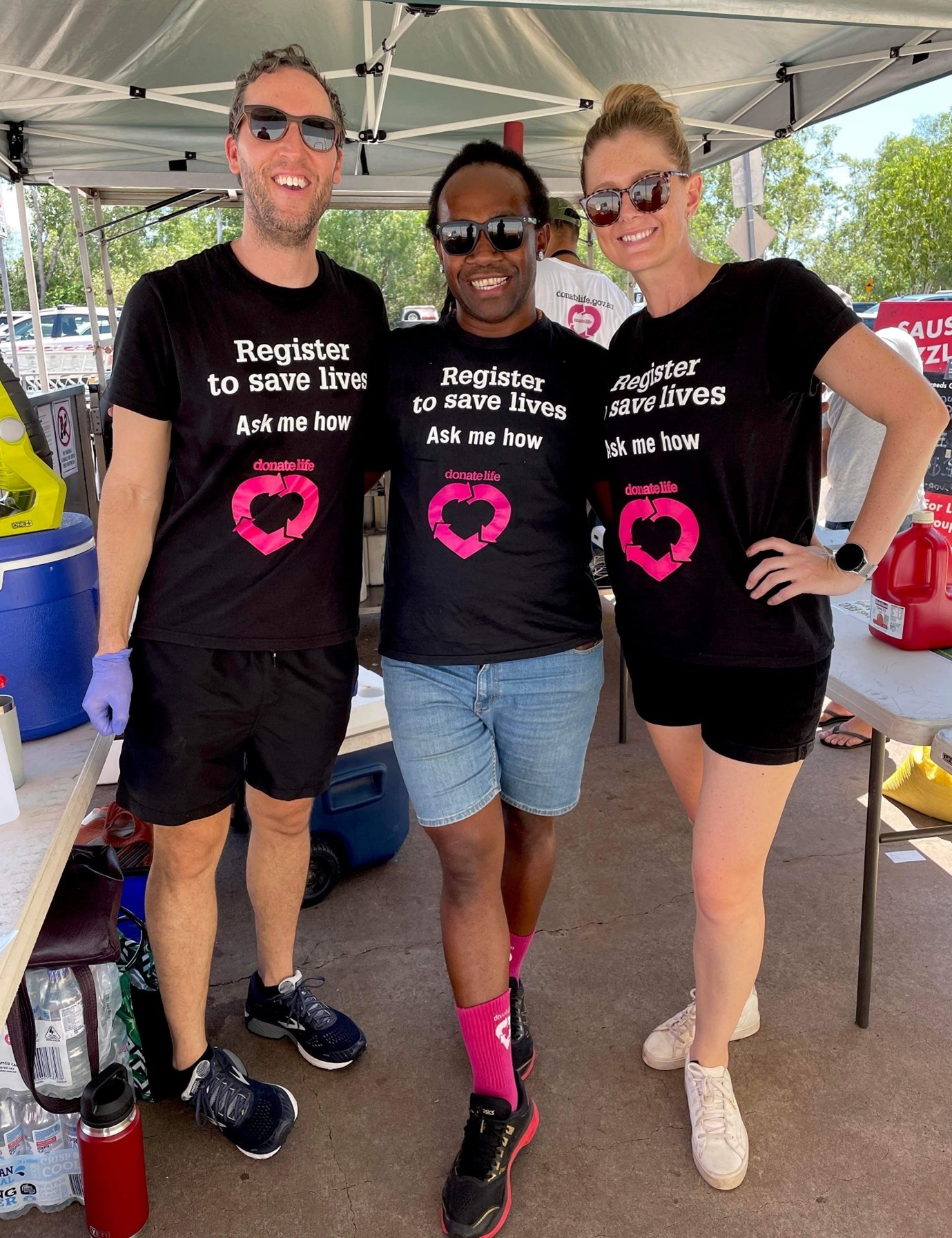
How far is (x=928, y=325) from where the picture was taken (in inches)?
179

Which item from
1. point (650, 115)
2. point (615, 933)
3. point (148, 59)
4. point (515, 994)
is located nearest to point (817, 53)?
point (148, 59)

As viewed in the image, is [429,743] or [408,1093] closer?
[429,743]

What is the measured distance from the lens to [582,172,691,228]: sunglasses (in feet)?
5.61

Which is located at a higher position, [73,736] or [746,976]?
[73,736]

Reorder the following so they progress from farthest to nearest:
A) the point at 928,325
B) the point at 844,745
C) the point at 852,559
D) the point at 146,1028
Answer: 1. the point at 928,325
2. the point at 844,745
3. the point at 146,1028
4. the point at 852,559

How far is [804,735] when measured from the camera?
1.74 m

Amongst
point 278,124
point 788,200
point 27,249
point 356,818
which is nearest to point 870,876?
point 356,818

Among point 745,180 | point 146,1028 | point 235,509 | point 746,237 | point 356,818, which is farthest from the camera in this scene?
point 745,180

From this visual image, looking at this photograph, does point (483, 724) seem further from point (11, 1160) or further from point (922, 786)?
point (922, 786)

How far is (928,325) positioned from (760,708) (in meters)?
3.65

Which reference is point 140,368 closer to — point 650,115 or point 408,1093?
point 650,115

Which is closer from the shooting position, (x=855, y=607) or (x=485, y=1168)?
(x=485, y=1168)

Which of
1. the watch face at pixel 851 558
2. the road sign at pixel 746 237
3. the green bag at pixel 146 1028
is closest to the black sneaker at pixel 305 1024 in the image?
the green bag at pixel 146 1028

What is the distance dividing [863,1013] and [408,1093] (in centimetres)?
116
